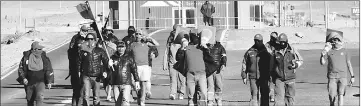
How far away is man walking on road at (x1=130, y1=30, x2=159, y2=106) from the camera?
17484 millimetres

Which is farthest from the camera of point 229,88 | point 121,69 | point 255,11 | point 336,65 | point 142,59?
point 255,11

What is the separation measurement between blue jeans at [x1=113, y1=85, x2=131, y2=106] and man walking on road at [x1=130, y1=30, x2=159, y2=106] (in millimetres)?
2014

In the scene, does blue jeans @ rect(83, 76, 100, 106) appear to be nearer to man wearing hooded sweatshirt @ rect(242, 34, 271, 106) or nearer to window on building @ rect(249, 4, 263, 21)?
man wearing hooded sweatshirt @ rect(242, 34, 271, 106)

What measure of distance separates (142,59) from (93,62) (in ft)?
6.27

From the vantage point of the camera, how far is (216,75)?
16.8 meters

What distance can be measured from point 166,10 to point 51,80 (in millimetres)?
43045

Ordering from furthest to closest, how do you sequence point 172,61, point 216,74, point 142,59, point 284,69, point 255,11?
1. point 255,11
2. point 172,61
3. point 142,59
4. point 216,74
5. point 284,69

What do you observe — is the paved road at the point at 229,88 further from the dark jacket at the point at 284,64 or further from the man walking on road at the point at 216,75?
the dark jacket at the point at 284,64

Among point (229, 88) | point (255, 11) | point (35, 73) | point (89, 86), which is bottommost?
point (229, 88)

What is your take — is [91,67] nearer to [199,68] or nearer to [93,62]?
[93,62]

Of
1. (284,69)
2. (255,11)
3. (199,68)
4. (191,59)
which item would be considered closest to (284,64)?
(284,69)

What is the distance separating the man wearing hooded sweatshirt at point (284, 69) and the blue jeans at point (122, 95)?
2568mm

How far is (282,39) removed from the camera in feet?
49.1

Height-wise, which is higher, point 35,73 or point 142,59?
point 142,59
